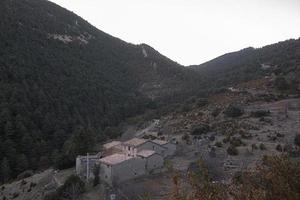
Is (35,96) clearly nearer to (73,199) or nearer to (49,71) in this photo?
(49,71)

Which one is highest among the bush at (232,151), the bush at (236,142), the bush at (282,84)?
the bush at (282,84)

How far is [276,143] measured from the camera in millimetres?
35656

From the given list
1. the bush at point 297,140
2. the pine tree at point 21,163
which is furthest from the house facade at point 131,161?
the pine tree at point 21,163

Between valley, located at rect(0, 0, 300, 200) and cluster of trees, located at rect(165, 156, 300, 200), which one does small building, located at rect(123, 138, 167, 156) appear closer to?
valley, located at rect(0, 0, 300, 200)

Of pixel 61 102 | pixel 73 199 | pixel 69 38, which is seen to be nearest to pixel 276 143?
pixel 73 199

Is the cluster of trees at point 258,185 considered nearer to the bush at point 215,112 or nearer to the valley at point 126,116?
the valley at point 126,116

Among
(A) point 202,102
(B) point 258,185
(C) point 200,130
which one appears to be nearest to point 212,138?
(C) point 200,130

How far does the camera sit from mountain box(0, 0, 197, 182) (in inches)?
2069

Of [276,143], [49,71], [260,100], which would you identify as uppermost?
[49,71]

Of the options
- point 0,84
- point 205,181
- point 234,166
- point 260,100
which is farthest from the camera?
point 0,84

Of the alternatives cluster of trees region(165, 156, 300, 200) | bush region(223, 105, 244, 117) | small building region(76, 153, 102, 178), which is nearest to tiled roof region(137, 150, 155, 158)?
small building region(76, 153, 102, 178)

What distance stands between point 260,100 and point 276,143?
1670 cm

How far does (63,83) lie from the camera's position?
2884 inches

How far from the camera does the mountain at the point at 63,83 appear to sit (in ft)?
172
